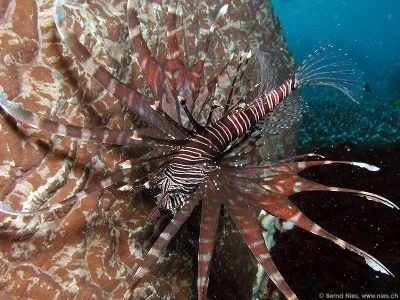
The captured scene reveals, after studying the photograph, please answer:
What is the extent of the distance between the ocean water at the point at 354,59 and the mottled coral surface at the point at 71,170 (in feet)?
7.71

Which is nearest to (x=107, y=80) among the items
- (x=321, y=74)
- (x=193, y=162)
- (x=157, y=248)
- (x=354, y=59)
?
(x=193, y=162)

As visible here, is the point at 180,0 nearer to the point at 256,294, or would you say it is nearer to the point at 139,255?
the point at 139,255

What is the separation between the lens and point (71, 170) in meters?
2.44

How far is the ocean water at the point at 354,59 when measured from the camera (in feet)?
20.6

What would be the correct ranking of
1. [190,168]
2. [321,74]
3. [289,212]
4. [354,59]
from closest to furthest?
1. [289,212]
2. [190,168]
3. [321,74]
4. [354,59]

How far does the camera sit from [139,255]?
296 cm

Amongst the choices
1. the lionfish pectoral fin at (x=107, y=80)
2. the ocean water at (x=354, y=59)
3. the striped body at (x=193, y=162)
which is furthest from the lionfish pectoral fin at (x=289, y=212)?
the ocean water at (x=354, y=59)

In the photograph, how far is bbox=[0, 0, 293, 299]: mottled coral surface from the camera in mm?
2148

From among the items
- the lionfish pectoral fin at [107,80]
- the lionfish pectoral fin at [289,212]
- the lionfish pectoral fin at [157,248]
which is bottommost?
the lionfish pectoral fin at [157,248]

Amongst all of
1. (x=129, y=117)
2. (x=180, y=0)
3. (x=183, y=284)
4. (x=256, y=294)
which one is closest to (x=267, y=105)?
(x=129, y=117)

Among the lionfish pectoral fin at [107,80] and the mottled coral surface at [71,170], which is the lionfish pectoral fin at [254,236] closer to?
the lionfish pectoral fin at [107,80]

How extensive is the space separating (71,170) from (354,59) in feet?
109

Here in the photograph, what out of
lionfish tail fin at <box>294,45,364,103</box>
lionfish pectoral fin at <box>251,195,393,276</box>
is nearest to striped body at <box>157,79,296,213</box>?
lionfish pectoral fin at <box>251,195,393,276</box>

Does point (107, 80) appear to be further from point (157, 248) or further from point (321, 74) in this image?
point (321, 74)
